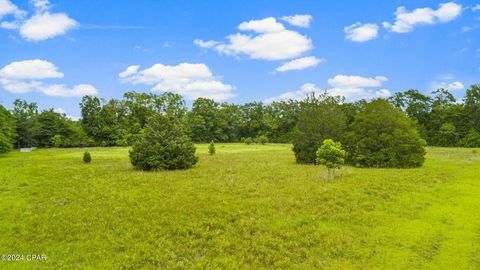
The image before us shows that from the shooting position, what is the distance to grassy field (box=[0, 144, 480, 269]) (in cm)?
894

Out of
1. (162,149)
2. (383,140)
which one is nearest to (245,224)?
(162,149)

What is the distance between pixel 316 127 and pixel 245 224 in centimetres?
1977

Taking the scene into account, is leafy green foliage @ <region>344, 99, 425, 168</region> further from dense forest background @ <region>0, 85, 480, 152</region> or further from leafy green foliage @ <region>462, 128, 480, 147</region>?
leafy green foliage @ <region>462, 128, 480, 147</region>

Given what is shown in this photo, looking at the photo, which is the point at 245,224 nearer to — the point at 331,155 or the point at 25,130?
the point at 331,155

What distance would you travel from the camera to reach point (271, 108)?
97.4 m

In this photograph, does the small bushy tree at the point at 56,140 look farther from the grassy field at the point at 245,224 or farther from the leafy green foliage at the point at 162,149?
the grassy field at the point at 245,224

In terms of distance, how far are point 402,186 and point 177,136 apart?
16428mm

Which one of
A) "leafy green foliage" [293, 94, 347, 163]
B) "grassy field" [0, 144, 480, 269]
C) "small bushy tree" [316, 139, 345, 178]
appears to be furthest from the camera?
"leafy green foliage" [293, 94, 347, 163]

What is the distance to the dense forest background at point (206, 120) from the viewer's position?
2707 inches

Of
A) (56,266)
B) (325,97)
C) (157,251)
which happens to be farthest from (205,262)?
(325,97)

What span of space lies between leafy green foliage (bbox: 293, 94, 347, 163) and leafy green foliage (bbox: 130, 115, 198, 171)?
10025mm

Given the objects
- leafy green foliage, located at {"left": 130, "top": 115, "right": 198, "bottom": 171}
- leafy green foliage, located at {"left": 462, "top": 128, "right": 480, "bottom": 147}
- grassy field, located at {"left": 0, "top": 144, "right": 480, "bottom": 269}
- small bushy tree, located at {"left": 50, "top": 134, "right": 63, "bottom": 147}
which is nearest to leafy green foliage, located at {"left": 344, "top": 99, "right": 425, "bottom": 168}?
grassy field, located at {"left": 0, "top": 144, "right": 480, "bottom": 269}

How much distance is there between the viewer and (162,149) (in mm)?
24547

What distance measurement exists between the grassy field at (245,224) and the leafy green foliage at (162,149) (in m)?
6.65
